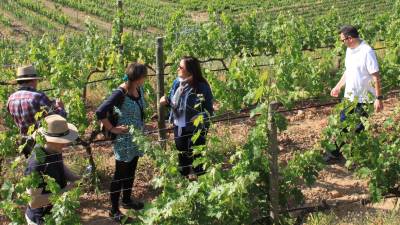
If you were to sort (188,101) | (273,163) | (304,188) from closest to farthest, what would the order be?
1. (273,163)
2. (188,101)
3. (304,188)

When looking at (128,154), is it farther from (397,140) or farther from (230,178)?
(397,140)

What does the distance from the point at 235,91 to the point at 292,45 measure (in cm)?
174

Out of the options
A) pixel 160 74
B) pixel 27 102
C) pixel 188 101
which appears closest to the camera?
pixel 27 102

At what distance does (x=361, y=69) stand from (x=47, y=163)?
332 cm

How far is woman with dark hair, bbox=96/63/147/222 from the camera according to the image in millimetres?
5059

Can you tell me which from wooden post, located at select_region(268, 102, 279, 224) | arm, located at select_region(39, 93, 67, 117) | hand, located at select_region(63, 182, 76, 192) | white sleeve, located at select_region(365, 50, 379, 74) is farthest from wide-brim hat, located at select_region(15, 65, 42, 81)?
white sleeve, located at select_region(365, 50, 379, 74)

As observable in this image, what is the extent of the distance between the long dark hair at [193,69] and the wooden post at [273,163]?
4.03 feet

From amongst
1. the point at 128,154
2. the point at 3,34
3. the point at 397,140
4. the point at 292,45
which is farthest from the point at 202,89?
the point at 3,34

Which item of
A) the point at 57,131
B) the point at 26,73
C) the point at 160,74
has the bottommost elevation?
the point at 57,131

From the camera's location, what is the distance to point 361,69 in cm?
578

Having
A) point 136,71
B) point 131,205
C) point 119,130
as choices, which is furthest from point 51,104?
point 131,205

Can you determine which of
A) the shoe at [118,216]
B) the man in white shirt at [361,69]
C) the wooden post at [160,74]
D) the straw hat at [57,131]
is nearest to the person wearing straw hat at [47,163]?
the straw hat at [57,131]

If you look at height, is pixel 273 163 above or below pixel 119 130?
below

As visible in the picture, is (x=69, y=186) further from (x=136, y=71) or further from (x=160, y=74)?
(x=160, y=74)
